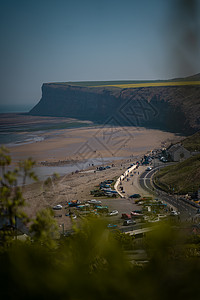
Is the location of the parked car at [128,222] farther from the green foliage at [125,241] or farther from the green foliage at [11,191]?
the green foliage at [11,191]

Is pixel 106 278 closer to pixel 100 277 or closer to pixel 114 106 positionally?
pixel 100 277

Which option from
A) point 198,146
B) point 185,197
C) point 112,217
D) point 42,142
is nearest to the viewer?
point 112,217

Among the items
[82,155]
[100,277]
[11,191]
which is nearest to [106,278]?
[100,277]

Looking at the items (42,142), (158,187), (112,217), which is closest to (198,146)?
(158,187)

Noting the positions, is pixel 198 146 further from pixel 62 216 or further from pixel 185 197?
pixel 62 216

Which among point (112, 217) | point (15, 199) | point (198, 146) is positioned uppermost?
point (198, 146)

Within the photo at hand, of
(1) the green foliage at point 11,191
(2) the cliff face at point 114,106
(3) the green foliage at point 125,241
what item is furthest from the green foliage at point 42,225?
(2) the cliff face at point 114,106
